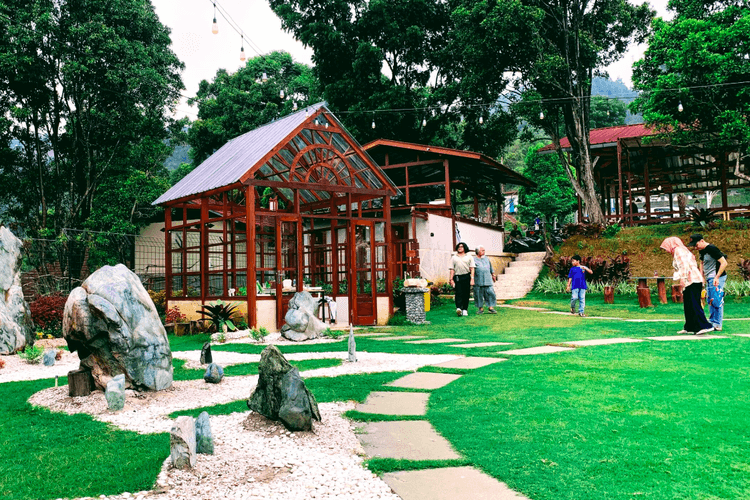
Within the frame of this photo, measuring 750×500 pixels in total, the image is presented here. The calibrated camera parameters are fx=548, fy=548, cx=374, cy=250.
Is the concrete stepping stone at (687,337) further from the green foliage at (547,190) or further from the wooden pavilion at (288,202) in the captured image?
the green foliage at (547,190)

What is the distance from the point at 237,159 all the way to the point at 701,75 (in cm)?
1516

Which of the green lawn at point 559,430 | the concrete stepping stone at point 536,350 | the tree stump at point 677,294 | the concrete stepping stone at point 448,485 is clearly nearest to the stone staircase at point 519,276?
the tree stump at point 677,294

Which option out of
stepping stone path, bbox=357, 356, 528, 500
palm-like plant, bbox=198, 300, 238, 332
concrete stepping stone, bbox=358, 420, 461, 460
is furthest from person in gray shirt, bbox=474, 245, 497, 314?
concrete stepping stone, bbox=358, 420, 461, 460

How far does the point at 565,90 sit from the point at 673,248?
1469cm

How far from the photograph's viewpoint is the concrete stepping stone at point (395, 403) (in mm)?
4641

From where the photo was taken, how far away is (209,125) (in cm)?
2758

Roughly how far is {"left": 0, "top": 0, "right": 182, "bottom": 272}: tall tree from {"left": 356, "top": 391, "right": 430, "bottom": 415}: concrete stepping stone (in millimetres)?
16571

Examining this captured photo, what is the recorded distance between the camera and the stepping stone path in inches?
111

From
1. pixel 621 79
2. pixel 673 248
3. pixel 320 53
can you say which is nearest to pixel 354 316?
pixel 673 248

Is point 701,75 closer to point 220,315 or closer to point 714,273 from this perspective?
point 714,273

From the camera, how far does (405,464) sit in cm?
326

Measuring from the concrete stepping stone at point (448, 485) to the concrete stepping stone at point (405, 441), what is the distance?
25cm

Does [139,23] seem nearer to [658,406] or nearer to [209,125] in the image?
[209,125]

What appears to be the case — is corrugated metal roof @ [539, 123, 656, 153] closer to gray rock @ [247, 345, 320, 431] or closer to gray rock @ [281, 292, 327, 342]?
gray rock @ [281, 292, 327, 342]
